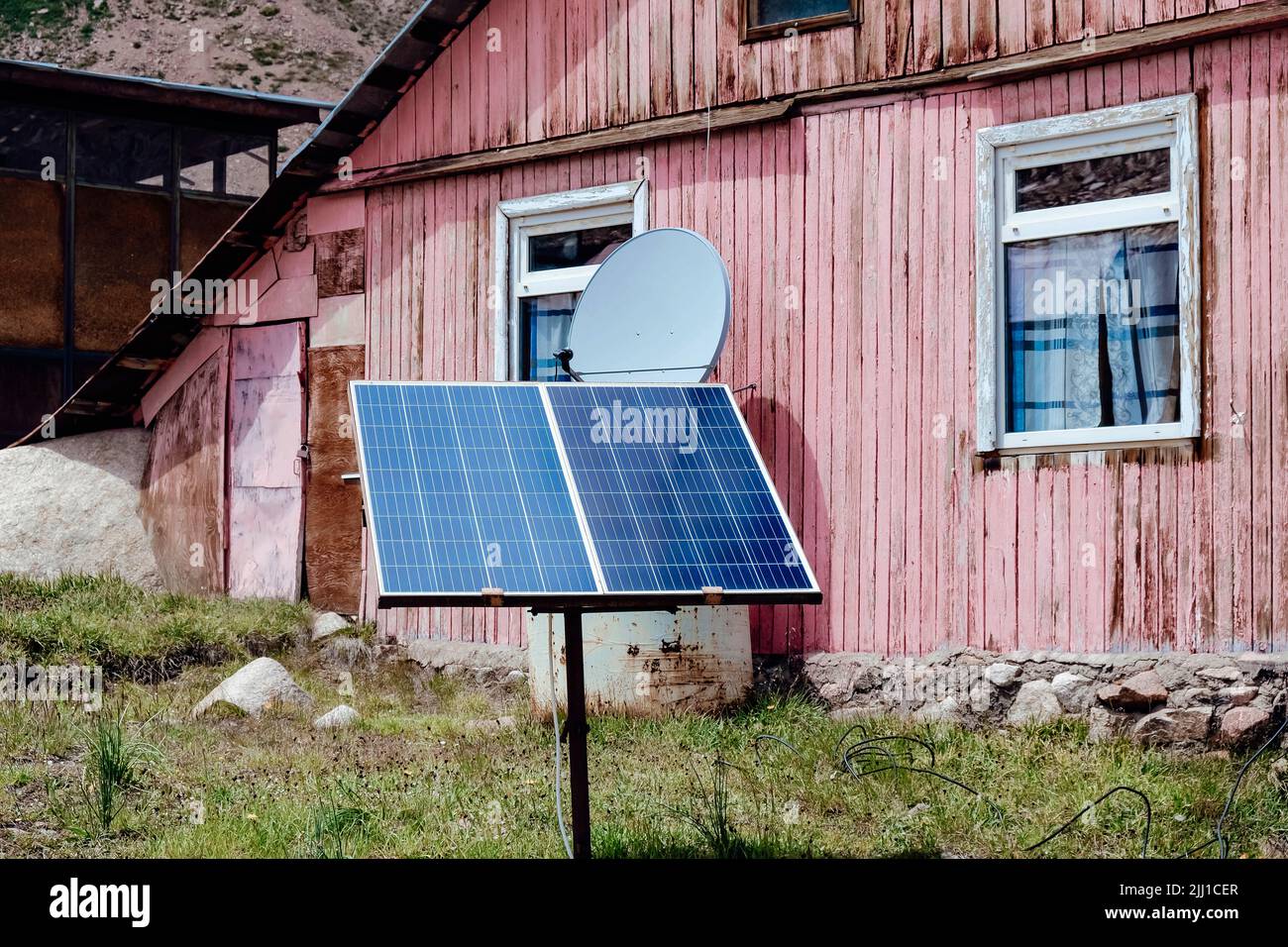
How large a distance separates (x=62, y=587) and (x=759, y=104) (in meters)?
6.77

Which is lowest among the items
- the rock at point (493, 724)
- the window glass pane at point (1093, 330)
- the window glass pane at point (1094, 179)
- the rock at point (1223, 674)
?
the rock at point (493, 724)

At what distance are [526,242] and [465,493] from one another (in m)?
5.61

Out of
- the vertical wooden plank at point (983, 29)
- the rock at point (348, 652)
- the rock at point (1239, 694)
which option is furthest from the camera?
the rock at point (348, 652)

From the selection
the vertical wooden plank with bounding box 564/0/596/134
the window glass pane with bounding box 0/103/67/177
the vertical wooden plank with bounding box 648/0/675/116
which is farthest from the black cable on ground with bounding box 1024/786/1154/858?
the window glass pane with bounding box 0/103/67/177

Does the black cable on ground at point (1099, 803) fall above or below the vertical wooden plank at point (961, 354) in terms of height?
below

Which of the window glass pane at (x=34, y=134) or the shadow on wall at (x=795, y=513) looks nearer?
the shadow on wall at (x=795, y=513)

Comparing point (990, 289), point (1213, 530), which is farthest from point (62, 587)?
point (1213, 530)

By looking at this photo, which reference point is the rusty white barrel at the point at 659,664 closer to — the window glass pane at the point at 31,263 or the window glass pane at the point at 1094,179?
the window glass pane at the point at 1094,179

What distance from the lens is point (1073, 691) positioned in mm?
7527

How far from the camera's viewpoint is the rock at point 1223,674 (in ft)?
23.2

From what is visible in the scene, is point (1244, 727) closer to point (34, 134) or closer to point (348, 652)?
point (348, 652)

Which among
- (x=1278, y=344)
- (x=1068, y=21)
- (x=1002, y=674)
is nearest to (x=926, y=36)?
(x=1068, y=21)

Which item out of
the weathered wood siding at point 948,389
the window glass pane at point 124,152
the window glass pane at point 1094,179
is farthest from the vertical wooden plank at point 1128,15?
the window glass pane at point 124,152

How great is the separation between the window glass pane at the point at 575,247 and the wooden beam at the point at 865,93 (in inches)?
21.5
